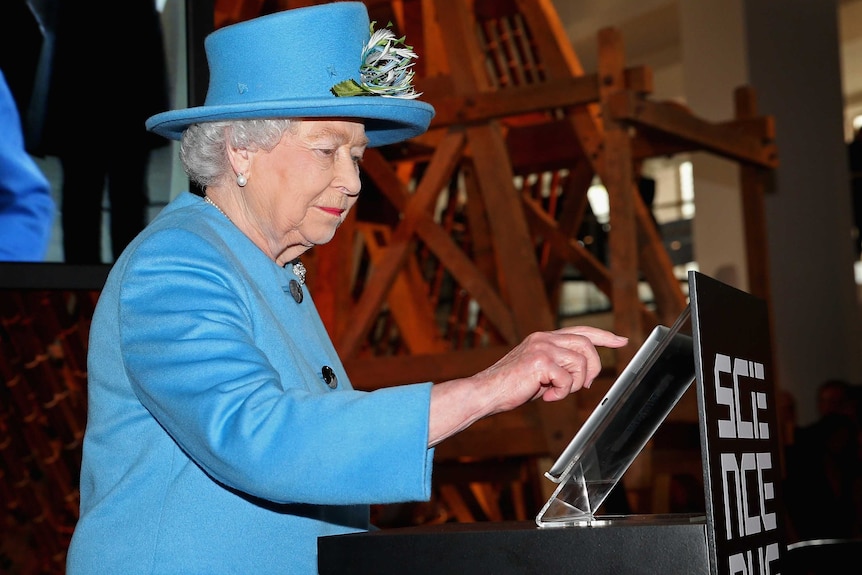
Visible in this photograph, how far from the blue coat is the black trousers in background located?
811mm

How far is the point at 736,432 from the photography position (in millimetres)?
1347

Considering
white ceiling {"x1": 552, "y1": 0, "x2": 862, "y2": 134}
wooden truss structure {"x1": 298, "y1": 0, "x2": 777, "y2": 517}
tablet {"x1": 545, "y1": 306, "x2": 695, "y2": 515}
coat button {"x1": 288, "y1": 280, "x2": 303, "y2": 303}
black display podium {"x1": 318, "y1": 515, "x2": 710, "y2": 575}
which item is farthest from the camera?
white ceiling {"x1": 552, "y1": 0, "x2": 862, "y2": 134}

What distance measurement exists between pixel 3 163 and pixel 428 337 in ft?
12.1

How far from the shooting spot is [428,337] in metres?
5.90

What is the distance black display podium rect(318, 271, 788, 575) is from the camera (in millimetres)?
1212

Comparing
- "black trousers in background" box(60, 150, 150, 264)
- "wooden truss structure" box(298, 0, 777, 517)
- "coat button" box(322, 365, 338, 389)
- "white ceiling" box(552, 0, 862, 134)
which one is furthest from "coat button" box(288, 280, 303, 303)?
"white ceiling" box(552, 0, 862, 134)

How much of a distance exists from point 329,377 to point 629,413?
0.44 m

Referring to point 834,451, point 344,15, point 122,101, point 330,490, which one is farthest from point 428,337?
point 330,490

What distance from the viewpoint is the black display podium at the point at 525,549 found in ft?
3.96

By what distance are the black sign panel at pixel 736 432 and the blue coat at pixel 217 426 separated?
300 mm

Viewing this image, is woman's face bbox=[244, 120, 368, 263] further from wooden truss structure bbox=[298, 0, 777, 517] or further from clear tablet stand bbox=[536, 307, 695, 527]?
wooden truss structure bbox=[298, 0, 777, 517]

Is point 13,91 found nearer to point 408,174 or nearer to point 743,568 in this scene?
point 743,568

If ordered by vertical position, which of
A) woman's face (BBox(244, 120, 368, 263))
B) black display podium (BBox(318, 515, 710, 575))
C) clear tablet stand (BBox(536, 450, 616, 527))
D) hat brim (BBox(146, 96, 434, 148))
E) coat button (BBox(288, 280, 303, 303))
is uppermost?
hat brim (BBox(146, 96, 434, 148))

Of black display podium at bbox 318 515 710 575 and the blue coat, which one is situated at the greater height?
the blue coat
